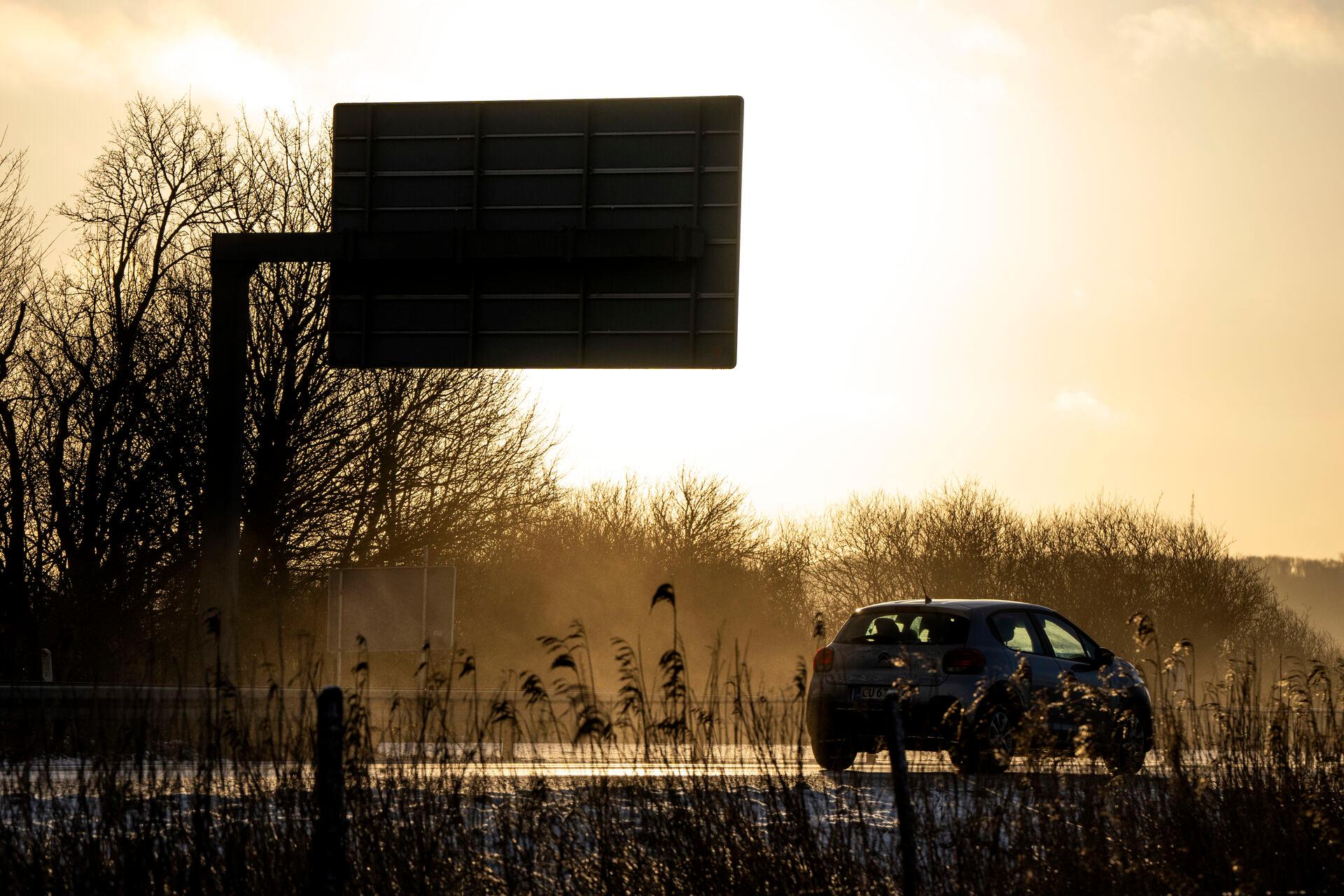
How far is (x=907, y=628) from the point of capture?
51.8ft

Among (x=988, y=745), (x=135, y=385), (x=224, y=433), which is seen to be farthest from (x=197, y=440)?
(x=988, y=745)

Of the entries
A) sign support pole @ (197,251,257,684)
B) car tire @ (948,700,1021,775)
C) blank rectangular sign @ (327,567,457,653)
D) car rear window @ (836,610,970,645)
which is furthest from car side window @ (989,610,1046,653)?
blank rectangular sign @ (327,567,457,653)

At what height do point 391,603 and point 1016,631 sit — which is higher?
point 391,603

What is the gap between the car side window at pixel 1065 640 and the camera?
1617cm

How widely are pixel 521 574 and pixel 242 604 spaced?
21407 millimetres

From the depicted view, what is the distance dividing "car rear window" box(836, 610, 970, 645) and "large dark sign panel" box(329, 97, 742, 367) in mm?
4498

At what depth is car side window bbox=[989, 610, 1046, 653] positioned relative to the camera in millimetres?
15555

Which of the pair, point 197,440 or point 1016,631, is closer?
point 1016,631

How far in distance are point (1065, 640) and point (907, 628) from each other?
1.92 metres

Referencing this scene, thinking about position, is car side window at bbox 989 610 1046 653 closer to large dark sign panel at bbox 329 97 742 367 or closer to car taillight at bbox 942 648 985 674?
car taillight at bbox 942 648 985 674

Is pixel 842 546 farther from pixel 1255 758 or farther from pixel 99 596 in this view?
pixel 1255 758

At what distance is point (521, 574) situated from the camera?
53.6 m

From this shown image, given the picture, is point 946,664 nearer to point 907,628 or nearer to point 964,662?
point 964,662

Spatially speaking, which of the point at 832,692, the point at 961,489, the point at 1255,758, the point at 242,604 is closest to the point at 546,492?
the point at 242,604
